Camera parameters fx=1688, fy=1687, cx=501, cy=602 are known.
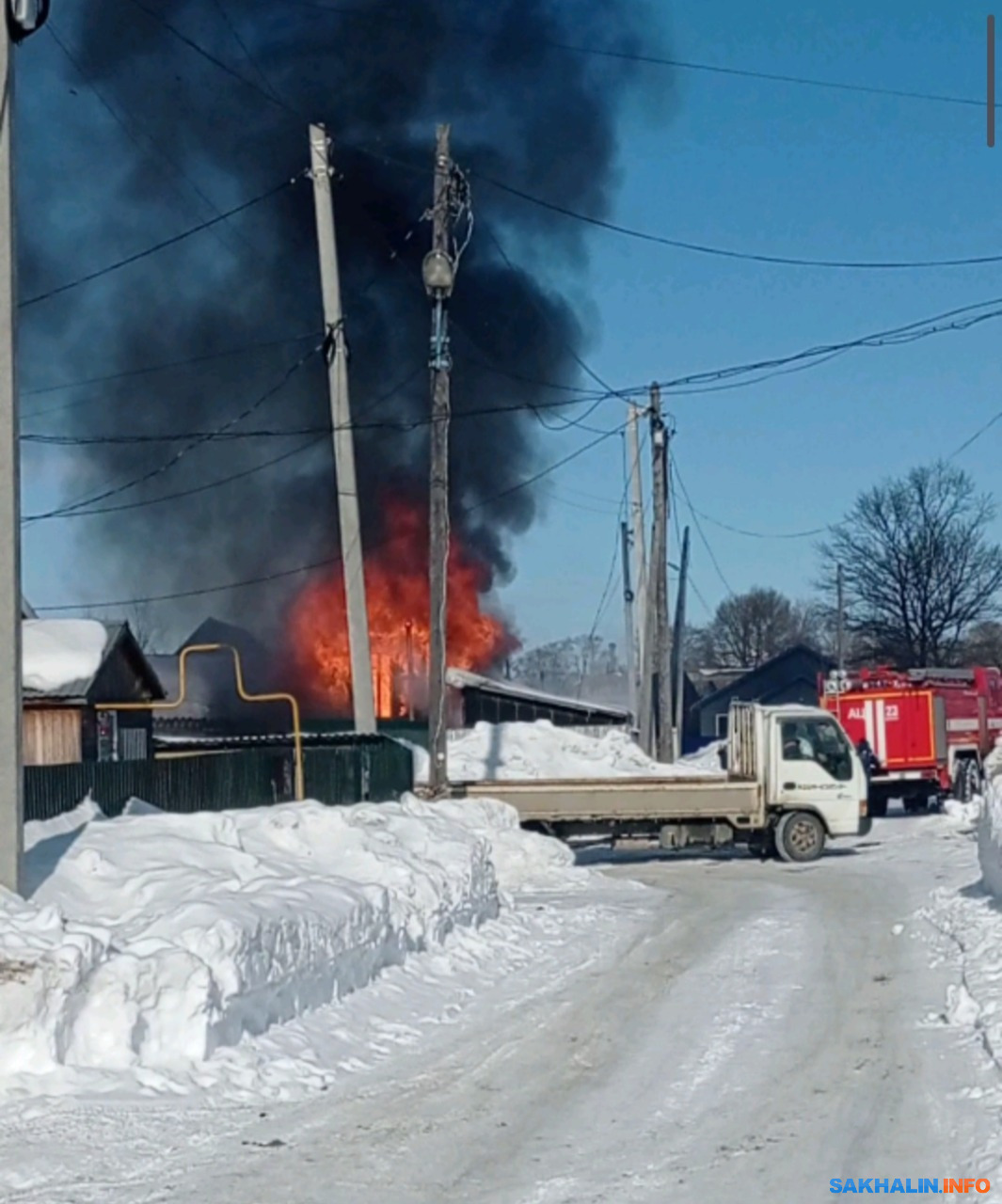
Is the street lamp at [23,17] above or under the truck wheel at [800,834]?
above

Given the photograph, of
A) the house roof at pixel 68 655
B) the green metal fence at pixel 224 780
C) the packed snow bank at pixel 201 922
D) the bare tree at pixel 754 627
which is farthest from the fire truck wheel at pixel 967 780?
the bare tree at pixel 754 627

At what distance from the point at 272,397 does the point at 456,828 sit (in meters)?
21.7

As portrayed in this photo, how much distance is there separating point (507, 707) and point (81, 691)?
→ 2939 cm

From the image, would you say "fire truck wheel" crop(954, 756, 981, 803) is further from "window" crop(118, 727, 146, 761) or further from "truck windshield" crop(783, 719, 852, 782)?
"window" crop(118, 727, 146, 761)

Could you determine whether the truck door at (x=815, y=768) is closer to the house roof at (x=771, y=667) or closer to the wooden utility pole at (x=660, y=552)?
the wooden utility pole at (x=660, y=552)

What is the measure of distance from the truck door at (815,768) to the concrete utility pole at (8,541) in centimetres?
1606

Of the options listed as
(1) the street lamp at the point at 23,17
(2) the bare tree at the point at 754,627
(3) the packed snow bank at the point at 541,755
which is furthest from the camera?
(2) the bare tree at the point at 754,627

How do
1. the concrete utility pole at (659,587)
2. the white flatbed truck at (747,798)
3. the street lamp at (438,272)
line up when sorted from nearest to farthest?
the street lamp at (438,272) → the white flatbed truck at (747,798) → the concrete utility pole at (659,587)

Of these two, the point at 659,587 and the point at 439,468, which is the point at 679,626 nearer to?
the point at 659,587

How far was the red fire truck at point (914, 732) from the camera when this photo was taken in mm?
34875

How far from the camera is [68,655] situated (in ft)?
78.7

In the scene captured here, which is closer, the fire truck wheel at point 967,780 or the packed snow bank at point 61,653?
the packed snow bank at point 61,653

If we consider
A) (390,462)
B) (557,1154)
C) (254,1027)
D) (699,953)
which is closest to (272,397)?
(390,462)

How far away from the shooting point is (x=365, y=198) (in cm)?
3784
